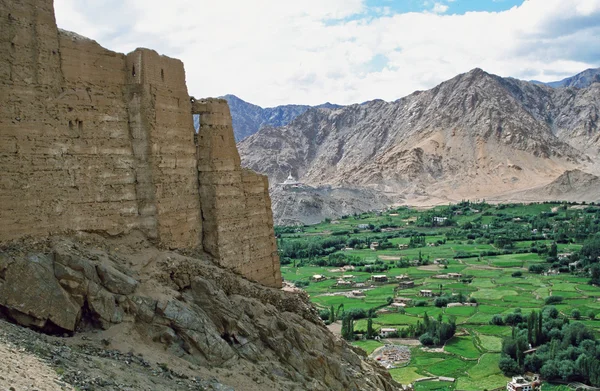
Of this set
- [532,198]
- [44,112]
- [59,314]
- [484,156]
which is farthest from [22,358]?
[484,156]

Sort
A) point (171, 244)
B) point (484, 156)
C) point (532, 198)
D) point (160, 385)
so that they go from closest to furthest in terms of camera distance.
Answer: point (160, 385)
point (171, 244)
point (532, 198)
point (484, 156)

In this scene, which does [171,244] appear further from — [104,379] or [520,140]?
[520,140]

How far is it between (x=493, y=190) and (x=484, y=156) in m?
13.3

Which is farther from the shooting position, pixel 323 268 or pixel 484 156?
pixel 484 156

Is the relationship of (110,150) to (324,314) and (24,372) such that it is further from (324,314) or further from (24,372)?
(324,314)

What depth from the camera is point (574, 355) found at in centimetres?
4784

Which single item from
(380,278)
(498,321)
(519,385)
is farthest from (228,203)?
(380,278)

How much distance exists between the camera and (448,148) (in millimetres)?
163000

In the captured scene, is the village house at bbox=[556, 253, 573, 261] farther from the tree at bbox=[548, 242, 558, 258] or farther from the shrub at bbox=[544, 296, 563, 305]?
the shrub at bbox=[544, 296, 563, 305]

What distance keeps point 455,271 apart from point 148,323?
70086 mm

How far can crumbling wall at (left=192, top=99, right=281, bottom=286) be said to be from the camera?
22.9m

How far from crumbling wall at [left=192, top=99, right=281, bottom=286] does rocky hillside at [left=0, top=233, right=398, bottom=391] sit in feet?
4.10

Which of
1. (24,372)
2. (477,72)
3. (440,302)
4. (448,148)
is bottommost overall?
(440,302)

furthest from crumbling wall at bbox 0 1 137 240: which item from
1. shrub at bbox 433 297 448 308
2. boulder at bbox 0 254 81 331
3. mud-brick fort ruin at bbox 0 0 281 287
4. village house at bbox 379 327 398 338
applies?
shrub at bbox 433 297 448 308
